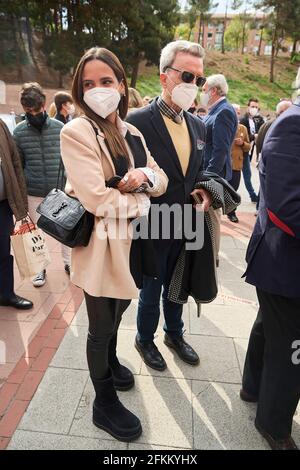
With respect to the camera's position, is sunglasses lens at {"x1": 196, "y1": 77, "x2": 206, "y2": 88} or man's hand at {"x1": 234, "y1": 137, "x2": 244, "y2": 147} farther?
man's hand at {"x1": 234, "y1": 137, "x2": 244, "y2": 147}

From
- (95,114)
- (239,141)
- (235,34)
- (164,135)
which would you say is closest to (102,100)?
(95,114)

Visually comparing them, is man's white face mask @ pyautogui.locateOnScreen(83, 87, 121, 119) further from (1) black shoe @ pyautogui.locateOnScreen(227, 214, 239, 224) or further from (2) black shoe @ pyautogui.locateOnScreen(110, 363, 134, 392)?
(1) black shoe @ pyautogui.locateOnScreen(227, 214, 239, 224)

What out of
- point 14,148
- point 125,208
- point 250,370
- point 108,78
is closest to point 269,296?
point 250,370

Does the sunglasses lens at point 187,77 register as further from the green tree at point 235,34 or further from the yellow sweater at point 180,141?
the green tree at point 235,34

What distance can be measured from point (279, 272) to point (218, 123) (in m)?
2.68

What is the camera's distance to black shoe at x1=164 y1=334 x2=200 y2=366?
262cm

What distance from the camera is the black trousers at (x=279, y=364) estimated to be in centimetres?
180

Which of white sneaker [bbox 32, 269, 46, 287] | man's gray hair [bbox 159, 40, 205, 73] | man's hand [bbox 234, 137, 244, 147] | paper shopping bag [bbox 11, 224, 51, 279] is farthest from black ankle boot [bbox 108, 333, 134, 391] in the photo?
man's hand [bbox 234, 137, 244, 147]

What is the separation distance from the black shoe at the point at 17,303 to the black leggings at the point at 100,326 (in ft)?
4.98

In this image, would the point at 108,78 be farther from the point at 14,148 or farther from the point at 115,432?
the point at 115,432

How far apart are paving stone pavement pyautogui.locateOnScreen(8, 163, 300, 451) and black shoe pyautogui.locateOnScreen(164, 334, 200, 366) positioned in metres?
0.05

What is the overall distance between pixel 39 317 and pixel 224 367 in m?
1.62

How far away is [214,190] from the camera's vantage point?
7.18 feet

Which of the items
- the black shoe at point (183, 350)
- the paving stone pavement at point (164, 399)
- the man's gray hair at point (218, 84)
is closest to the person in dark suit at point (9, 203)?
the paving stone pavement at point (164, 399)
